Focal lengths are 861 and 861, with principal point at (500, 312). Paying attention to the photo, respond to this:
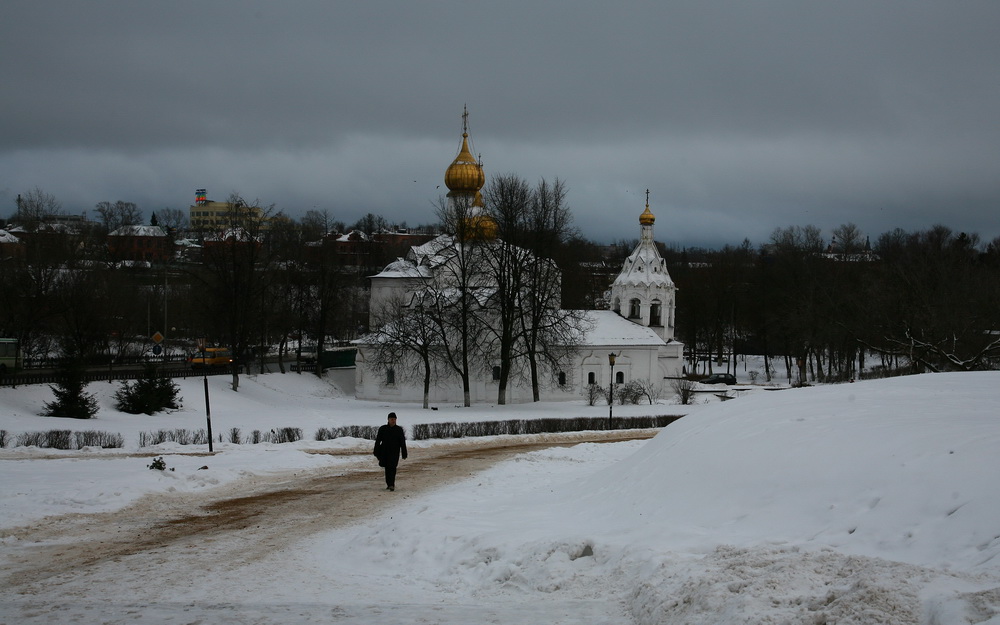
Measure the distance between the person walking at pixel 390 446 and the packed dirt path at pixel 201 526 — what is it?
415mm

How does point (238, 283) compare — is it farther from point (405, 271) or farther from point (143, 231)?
point (143, 231)

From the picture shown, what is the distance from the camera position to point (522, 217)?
44375mm

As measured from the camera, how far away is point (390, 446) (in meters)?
16.6

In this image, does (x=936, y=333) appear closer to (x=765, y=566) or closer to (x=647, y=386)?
(x=647, y=386)

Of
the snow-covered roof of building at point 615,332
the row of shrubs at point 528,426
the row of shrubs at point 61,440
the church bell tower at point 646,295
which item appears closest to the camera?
the row of shrubs at point 61,440

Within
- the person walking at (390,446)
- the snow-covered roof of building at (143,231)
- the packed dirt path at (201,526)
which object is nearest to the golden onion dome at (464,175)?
the packed dirt path at (201,526)

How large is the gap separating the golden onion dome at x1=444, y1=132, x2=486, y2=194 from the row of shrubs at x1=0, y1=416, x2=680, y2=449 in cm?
2120

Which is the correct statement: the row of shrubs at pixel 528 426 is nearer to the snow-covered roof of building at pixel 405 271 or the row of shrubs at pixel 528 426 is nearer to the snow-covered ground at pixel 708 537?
the snow-covered ground at pixel 708 537

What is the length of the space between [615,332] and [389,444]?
3582 cm

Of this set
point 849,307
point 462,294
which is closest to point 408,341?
point 462,294

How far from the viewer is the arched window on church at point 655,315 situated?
57.3 meters

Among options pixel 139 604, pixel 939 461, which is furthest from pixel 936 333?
pixel 139 604

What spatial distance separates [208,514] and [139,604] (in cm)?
568

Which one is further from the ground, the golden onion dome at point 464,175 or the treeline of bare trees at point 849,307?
the golden onion dome at point 464,175
